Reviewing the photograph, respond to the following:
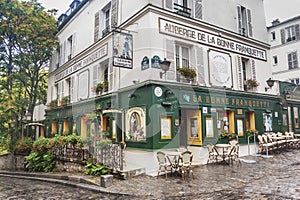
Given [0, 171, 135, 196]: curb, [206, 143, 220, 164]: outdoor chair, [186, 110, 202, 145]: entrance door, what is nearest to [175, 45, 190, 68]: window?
[186, 110, 202, 145]: entrance door

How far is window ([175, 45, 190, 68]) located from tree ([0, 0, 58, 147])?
1089 centimetres

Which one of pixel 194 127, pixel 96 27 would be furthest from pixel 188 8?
pixel 96 27

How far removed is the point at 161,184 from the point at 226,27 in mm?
8628

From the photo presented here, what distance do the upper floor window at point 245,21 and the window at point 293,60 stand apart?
28.7 ft

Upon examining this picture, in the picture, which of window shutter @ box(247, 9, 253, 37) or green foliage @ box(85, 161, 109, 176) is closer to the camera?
green foliage @ box(85, 161, 109, 176)

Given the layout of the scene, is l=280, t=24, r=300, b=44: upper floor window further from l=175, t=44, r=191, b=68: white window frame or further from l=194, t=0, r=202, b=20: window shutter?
l=175, t=44, r=191, b=68: white window frame

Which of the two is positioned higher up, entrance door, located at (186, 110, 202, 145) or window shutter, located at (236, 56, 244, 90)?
window shutter, located at (236, 56, 244, 90)

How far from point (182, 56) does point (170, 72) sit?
1.43m

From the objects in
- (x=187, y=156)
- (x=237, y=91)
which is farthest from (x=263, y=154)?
(x=187, y=156)

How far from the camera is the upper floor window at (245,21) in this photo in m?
12.2

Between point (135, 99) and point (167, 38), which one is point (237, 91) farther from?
point (135, 99)

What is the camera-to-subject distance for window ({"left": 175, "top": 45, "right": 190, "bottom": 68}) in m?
9.48

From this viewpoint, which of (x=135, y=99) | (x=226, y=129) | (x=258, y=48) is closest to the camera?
(x=135, y=99)

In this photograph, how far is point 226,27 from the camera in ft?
36.9
